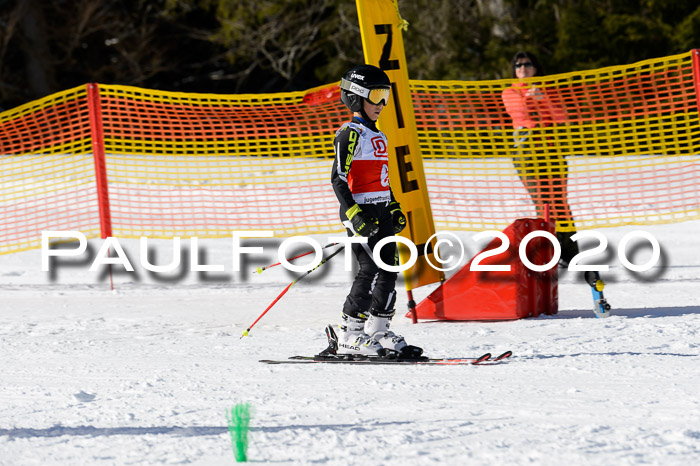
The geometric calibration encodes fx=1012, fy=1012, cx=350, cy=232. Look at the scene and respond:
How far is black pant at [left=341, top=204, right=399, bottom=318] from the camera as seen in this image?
5664 mm

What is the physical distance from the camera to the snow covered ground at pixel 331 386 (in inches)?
154

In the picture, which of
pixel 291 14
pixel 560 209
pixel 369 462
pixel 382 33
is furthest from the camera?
pixel 291 14

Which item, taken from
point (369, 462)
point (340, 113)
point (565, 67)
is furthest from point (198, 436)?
point (565, 67)

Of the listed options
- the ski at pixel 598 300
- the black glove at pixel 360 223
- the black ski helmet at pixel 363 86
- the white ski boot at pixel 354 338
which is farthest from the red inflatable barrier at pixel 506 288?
the black ski helmet at pixel 363 86

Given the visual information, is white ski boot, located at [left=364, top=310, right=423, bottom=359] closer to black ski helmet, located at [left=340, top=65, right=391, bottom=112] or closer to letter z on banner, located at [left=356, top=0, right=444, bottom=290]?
black ski helmet, located at [left=340, top=65, right=391, bottom=112]

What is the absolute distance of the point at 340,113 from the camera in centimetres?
1120

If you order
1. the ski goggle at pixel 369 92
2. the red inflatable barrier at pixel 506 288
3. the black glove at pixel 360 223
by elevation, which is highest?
the ski goggle at pixel 369 92

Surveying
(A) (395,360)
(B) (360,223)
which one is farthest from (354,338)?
(B) (360,223)

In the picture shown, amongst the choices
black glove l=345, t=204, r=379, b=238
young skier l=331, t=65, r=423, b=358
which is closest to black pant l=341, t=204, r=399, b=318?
young skier l=331, t=65, r=423, b=358

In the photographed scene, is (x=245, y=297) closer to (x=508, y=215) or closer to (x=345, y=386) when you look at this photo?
(x=345, y=386)

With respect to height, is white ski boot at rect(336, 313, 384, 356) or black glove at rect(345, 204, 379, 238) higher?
black glove at rect(345, 204, 379, 238)

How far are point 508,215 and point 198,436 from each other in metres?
8.84

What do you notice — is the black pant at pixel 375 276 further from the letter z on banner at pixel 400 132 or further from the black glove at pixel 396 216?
the letter z on banner at pixel 400 132

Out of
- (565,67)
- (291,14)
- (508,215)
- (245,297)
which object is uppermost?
(291,14)
